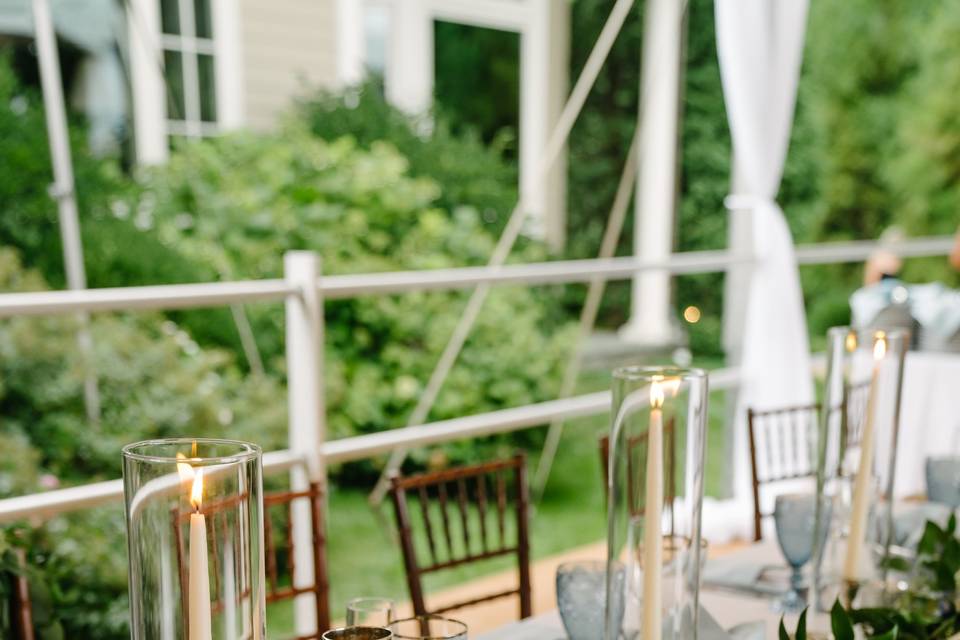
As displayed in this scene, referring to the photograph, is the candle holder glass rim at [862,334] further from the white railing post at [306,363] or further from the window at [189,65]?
the window at [189,65]

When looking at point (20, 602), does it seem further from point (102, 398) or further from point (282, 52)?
point (282, 52)

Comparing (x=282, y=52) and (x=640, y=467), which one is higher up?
(x=282, y=52)

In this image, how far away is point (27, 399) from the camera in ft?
12.8

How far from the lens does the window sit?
5.04 meters

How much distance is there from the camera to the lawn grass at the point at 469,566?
416 centimetres

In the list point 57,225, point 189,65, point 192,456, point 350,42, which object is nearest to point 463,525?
point 192,456

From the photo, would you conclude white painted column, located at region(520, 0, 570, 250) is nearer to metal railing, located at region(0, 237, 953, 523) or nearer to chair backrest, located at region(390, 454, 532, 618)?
metal railing, located at region(0, 237, 953, 523)

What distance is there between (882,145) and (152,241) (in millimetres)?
5280

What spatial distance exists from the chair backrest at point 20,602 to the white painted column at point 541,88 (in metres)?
4.96

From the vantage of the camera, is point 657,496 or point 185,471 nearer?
point 185,471

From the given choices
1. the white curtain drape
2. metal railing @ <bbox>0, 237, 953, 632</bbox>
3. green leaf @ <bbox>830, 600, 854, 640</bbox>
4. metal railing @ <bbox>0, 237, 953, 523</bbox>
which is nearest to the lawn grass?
the white curtain drape

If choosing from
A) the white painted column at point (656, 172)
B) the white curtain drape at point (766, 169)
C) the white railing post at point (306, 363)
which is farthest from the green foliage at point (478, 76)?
the white railing post at point (306, 363)

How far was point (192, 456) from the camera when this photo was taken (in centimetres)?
72

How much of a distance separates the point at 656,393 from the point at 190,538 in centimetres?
37
